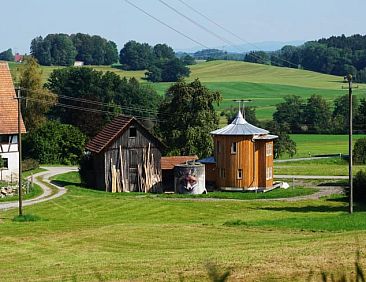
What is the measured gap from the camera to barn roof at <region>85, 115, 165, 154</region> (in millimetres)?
56906

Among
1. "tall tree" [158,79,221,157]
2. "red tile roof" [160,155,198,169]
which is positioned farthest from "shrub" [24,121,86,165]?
"red tile roof" [160,155,198,169]

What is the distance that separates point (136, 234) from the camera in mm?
32156

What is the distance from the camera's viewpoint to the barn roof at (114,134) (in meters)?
56.9

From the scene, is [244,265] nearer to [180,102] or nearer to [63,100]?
[180,102]

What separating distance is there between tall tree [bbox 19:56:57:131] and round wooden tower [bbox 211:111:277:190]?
31.6 m

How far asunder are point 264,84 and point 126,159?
4591 inches

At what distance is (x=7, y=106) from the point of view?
58.7 meters

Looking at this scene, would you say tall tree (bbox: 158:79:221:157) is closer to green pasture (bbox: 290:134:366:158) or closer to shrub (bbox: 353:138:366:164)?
shrub (bbox: 353:138:366:164)

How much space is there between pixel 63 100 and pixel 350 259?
76.6 metres

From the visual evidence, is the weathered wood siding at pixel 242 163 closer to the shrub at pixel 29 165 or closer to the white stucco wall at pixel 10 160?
the white stucco wall at pixel 10 160

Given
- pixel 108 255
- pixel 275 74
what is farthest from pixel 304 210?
pixel 275 74

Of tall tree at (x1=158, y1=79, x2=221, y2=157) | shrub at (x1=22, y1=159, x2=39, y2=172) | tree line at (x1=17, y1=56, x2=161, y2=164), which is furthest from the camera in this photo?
tree line at (x1=17, y1=56, x2=161, y2=164)

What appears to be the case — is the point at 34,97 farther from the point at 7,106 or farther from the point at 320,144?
the point at 320,144

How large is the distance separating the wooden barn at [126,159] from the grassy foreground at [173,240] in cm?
636
